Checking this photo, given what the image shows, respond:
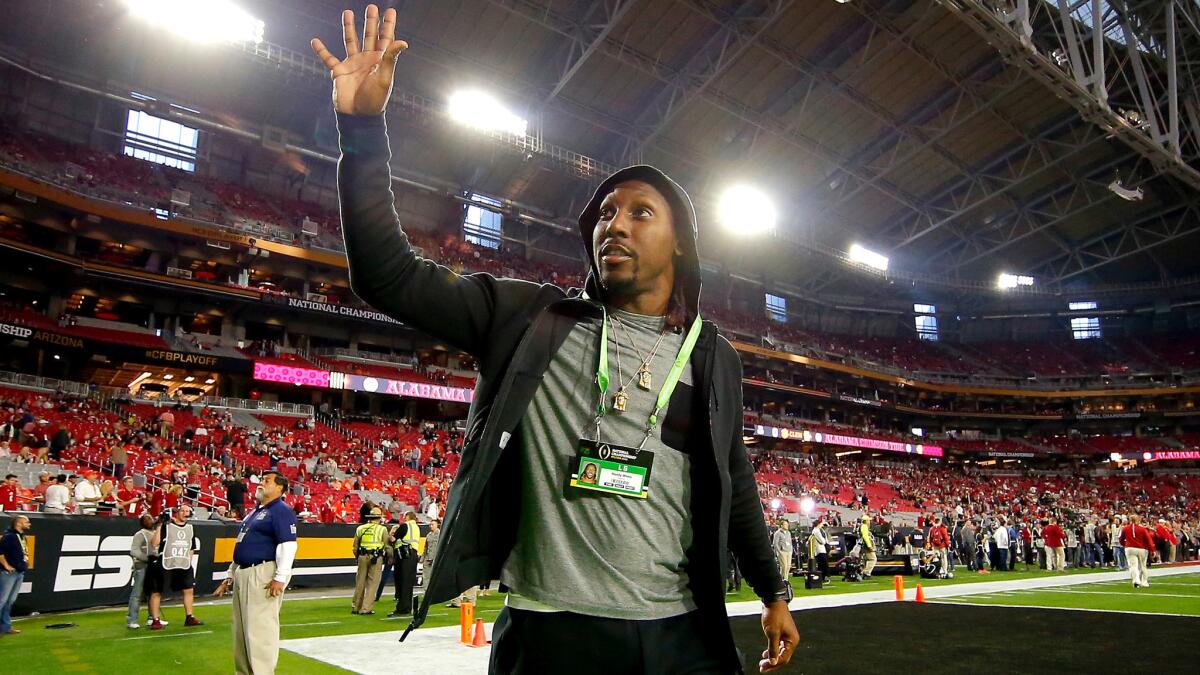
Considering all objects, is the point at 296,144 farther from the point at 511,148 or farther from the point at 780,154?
the point at 780,154

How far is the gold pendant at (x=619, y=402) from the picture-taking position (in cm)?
188

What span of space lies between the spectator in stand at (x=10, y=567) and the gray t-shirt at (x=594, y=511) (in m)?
10.5

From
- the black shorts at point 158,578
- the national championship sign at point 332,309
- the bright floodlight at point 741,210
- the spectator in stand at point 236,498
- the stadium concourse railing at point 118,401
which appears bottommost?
the black shorts at point 158,578

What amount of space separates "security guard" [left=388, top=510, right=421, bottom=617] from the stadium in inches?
2.8

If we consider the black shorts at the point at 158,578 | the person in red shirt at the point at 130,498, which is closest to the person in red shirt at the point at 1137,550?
the black shorts at the point at 158,578

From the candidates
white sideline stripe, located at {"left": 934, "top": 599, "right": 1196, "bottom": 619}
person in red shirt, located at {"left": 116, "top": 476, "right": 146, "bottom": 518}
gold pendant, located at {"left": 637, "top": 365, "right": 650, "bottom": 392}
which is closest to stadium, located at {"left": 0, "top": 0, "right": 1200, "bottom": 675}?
gold pendant, located at {"left": 637, "top": 365, "right": 650, "bottom": 392}

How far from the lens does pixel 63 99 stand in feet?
108

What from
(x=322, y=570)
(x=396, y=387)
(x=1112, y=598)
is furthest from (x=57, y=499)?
(x=396, y=387)

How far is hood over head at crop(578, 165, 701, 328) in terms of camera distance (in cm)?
219

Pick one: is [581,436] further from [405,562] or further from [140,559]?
[405,562]

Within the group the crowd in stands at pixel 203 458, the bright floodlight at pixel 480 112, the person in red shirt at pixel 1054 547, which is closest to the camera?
the crowd in stands at pixel 203 458

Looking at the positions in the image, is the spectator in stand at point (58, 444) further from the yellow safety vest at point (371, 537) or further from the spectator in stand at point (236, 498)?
the yellow safety vest at point (371, 537)

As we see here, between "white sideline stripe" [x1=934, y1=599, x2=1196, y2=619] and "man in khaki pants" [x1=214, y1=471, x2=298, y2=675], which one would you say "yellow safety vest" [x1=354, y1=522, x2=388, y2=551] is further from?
"white sideline stripe" [x1=934, y1=599, x2=1196, y2=619]

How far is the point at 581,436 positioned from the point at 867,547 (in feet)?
64.8
